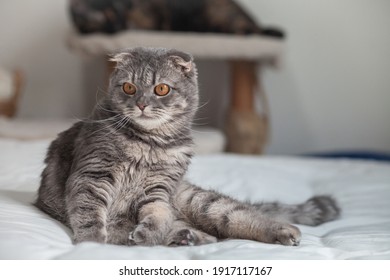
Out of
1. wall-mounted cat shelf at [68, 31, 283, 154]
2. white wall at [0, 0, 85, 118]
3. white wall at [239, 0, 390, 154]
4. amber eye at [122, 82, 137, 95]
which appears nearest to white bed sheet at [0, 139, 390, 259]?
amber eye at [122, 82, 137, 95]

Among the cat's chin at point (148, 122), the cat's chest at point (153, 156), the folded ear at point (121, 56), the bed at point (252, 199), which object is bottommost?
the bed at point (252, 199)

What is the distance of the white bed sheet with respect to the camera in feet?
3.48

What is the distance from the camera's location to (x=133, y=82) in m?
1.25

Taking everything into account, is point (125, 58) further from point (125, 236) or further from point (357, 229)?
point (357, 229)

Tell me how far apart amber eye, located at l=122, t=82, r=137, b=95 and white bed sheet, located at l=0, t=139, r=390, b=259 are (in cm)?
33

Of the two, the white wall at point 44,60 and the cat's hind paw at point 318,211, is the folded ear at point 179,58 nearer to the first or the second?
the cat's hind paw at point 318,211

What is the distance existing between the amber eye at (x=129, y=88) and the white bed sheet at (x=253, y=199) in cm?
33

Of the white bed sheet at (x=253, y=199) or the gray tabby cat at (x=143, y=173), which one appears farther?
the gray tabby cat at (x=143, y=173)

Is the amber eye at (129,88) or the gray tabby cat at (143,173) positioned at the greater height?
the amber eye at (129,88)

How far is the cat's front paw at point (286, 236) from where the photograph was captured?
1205 mm

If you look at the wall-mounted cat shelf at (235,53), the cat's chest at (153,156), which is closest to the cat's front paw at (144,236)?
the cat's chest at (153,156)
